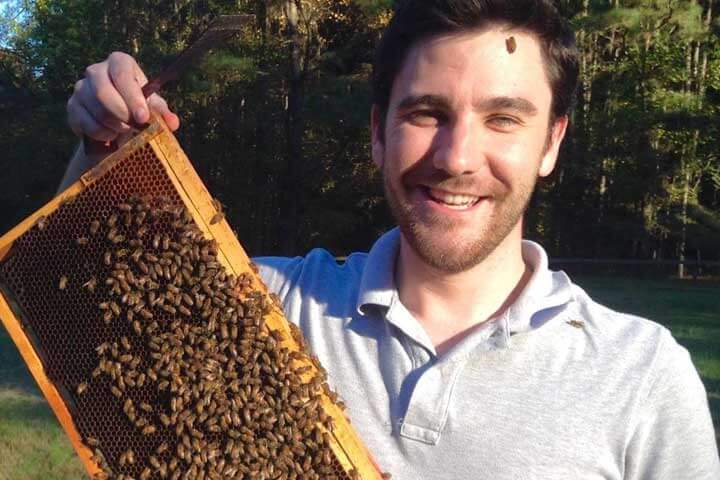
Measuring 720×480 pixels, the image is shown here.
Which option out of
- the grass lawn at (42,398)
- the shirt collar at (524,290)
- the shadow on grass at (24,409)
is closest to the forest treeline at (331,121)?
the grass lawn at (42,398)

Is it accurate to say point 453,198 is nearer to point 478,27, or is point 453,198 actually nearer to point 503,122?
point 503,122

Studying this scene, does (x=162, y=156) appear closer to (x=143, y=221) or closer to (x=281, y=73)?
(x=143, y=221)

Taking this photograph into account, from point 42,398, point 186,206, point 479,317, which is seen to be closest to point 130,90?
point 186,206

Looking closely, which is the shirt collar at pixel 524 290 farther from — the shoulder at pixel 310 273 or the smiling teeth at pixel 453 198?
the smiling teeth at pixel 453 198


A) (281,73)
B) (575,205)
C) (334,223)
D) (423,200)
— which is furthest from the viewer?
(575,205)

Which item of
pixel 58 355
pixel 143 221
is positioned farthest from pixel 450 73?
pixel 58 355

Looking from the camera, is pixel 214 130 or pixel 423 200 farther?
pixel 214 130

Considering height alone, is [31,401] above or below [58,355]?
below

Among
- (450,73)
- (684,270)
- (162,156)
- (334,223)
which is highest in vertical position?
(450,73)
